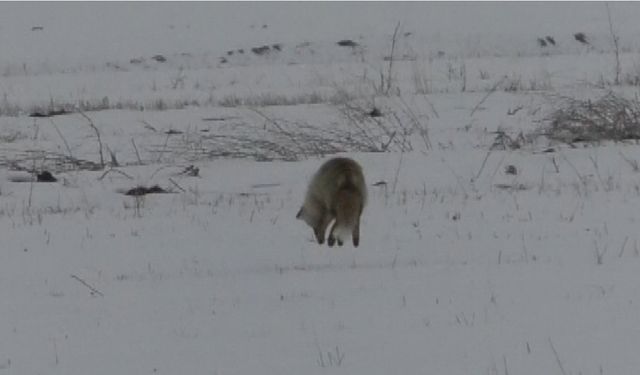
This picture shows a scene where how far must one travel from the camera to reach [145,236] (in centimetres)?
952

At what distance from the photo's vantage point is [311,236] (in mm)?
9359

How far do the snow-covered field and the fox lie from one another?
15cm

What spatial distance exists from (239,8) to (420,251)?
37257 millimetres

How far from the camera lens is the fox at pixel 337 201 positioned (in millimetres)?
8430

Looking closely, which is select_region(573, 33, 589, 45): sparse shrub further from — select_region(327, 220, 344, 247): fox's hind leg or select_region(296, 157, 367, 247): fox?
select_region(327, 220, 344, 247): fox's hind leg

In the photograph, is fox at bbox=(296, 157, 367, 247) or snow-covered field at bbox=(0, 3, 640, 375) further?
fox at bbox=(296, 157, 367, 247)

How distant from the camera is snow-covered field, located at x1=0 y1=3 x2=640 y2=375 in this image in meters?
6.49

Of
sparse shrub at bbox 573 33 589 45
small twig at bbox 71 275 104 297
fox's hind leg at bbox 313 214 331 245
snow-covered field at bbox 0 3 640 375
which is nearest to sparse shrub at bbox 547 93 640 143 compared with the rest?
snow-covered field at bbox 0 3 640 375

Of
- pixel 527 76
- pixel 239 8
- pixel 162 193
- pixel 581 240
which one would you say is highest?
pixel 581 240

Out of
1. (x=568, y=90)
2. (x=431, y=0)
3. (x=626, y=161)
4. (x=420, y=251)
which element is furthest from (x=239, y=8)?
(x=420, y=251)

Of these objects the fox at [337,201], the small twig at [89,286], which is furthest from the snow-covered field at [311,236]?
the fox at [337,201]

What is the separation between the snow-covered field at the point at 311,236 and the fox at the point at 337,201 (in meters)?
0.15

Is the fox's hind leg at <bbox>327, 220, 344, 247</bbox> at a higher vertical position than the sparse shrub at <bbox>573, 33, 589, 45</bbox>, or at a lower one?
higher

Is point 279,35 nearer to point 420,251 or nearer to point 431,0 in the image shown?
point 431,0
